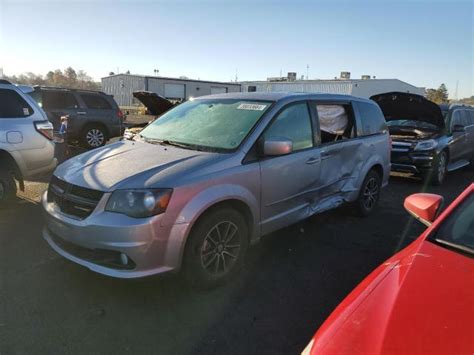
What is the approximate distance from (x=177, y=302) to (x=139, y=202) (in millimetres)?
933

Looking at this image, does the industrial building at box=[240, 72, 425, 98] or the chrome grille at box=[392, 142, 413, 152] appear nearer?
the chrome grille at box=[392, 142, 413, 152]

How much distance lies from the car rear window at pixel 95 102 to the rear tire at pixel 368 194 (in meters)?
9.46

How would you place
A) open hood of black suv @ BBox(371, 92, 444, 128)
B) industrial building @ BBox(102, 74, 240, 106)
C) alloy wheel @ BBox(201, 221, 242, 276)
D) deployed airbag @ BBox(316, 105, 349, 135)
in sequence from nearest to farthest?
alloy wheel @ BBox(201, 221, 242, 276)
deployed airbag @ BBox(316, 105, 349, 135)
open hood of black suv @ BBox(371, 92, 444, 128)
industrial building @ BBox(102, 74, 240, 106)

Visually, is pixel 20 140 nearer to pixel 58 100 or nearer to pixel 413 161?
pixel 58 100

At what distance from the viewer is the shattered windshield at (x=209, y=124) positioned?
390 cm

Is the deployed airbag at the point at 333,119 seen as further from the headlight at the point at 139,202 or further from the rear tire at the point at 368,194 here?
the headlight at the point at 139,202

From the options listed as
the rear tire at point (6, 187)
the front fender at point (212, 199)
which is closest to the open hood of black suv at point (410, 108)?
the front fender at point (212, 199)

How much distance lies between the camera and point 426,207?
109 inches

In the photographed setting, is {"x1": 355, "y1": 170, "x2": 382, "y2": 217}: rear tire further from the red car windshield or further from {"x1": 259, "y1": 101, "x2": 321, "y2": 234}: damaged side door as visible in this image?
the red car windshield

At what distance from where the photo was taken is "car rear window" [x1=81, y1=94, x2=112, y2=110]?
486 inches

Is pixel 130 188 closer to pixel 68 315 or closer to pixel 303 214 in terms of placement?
pixel 68 315

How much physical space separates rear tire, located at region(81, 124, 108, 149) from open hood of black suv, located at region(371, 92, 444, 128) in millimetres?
8225

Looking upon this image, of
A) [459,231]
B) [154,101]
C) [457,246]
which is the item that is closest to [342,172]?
[459,231]

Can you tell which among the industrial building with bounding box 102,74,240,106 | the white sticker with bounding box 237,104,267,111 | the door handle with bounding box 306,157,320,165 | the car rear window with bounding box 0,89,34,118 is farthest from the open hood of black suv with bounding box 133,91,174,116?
the industrial building with bounding box 102,74,240,106
